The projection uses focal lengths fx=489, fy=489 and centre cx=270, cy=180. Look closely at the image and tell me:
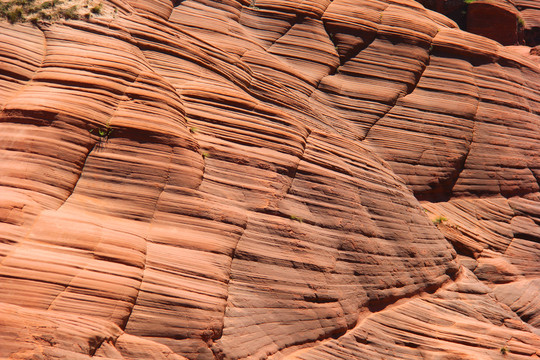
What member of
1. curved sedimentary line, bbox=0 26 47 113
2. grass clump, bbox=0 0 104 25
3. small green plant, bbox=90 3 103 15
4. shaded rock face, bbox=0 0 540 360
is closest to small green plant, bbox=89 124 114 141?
shaded rock face, bbox=0 0 540 360

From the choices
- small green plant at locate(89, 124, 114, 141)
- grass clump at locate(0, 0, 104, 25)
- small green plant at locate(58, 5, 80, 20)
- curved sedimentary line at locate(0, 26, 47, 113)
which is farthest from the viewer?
small green plant at locate(58, 5, 80, 20)

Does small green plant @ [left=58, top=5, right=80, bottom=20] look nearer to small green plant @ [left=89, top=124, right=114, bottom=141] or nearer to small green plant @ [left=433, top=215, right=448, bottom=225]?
small green plant @ [left=89, top=124, right=114, bottom=141]

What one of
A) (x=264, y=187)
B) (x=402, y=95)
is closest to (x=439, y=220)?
(x=402, y=95)

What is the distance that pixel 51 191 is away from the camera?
7.86 meters

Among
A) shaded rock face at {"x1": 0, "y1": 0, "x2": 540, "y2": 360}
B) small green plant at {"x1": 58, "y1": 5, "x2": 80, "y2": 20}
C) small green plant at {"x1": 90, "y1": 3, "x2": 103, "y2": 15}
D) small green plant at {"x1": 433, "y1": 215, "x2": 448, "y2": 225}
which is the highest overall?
small green plant at {"x1": 90, "y1": 3, "x2": 103, "y2": 15}

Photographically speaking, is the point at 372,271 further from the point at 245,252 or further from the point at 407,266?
the point at 245,252

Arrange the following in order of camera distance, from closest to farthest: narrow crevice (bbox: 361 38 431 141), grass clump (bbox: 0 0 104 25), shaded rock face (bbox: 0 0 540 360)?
1. shaded rock face (bbox: 0 0 540 360)
2. grass clump (bbox: 0 0 104 25)
3. narrow crevice (bbox: 361 38 431 141)

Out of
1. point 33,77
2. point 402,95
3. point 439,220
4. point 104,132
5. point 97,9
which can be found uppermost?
point 97,9

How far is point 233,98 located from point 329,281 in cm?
441

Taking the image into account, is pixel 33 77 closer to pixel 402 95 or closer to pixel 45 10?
pixel 45 10

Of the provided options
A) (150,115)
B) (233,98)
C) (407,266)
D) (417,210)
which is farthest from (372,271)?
(150,115)

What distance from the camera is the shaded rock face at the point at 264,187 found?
7.31m

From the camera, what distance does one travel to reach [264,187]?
32.6ft

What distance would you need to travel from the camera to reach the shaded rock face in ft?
24.0
